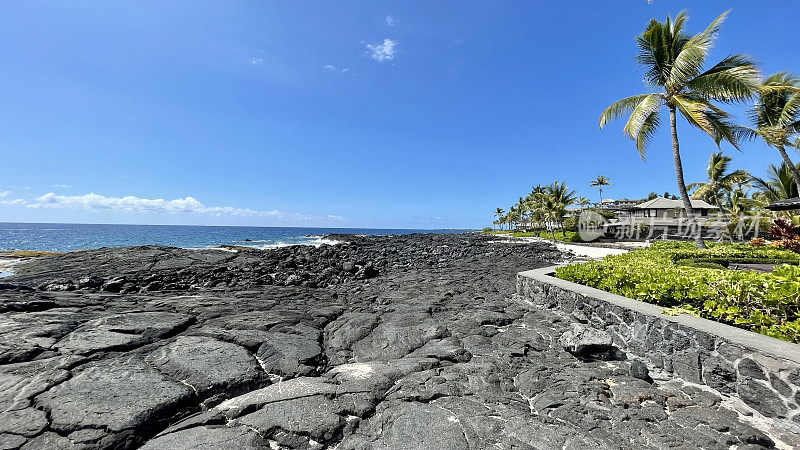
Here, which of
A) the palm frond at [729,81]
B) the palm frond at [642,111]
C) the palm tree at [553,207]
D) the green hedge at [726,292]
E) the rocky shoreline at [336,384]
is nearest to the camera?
the rocky shoreline at [336,384]

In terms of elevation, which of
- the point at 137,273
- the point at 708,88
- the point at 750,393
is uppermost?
the point at 708,88

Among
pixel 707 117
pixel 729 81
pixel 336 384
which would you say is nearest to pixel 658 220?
pixel 707 117

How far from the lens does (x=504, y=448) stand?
284cm

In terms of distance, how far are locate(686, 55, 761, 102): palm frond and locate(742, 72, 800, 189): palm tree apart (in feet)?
10.2

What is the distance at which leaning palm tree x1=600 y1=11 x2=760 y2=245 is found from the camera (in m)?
12.6

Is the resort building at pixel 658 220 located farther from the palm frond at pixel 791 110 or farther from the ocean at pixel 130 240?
the ocean at pixel 130 240

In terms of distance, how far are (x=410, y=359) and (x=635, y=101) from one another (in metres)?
18.0

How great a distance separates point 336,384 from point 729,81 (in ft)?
60.3

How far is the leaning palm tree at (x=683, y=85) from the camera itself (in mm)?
12636


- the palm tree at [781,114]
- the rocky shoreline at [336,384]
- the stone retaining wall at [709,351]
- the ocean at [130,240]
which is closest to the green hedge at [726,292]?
the stone retaining wall at [709,351]

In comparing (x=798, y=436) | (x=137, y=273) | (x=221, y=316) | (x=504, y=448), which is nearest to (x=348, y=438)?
(x=504, y=448)

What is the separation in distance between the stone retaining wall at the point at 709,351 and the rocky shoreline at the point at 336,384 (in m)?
0.22

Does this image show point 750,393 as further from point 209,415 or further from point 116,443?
point 116,443

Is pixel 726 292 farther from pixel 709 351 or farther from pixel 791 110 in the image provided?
pixel 791 110
